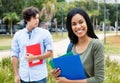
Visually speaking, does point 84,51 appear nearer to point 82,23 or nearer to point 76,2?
point 82,23

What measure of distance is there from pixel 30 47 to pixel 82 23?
6.15 feet

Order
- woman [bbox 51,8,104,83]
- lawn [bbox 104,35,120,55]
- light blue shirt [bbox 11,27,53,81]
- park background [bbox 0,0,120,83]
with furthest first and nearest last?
1. lawn [bbox 104,35,120,55]
2. park background [bbox 0,0,120,83]
3. light blue shirt [bbox 11,27,53,81]
4. woman [bbox 51,8,104,83]

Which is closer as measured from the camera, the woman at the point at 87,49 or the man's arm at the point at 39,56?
the woman at the point at 87,49

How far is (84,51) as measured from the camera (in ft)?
10.6

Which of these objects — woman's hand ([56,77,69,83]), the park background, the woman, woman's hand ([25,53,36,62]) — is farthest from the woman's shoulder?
the park background

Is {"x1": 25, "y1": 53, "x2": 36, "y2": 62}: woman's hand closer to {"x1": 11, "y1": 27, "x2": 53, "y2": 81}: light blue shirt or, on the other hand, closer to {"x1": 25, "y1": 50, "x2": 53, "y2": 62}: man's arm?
{"x1": 25, "y1": 50, "x2": 53, "y2": 62}: man's arm

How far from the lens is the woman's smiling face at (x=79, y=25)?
10.6ft

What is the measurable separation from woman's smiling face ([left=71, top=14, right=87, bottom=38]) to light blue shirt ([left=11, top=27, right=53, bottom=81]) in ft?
6.12

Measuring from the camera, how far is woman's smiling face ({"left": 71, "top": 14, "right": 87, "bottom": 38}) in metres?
3.22

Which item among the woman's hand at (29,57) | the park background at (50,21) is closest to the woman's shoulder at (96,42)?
the woman's hand at (29,57)

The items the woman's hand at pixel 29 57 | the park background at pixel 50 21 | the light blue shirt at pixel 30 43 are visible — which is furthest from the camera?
the park background at pixel 50 21

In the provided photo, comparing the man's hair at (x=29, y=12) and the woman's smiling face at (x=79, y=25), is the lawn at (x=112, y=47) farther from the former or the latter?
the woman's smiling face at (x=79, y=25)

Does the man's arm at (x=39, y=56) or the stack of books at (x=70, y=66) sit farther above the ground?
the stack of books at (x=70, y=66)

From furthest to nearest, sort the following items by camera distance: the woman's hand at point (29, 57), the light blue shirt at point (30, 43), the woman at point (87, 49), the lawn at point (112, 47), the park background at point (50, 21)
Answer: the lawn at point (112, 47)
the park background at point (50, 21)
the light blue shirt at point (30, 43)
the woman's hand at point (29, 57)
the woman at point (87, 49)
